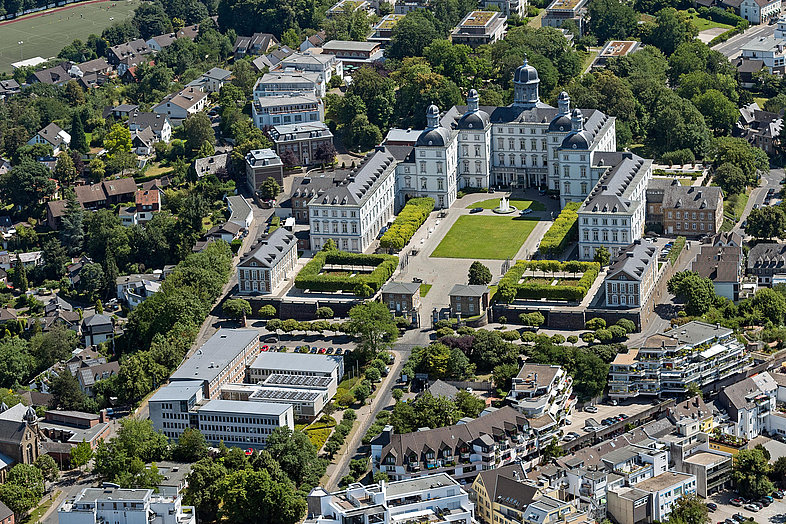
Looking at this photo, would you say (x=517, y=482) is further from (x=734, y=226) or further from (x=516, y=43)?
(x=516, y=43)

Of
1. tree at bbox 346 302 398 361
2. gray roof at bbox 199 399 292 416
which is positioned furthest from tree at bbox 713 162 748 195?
gray roof at bbox 199 399 292 416

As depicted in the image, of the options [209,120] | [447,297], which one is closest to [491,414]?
[447,297]

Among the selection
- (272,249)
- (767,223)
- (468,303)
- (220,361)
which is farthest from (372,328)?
(767,223)

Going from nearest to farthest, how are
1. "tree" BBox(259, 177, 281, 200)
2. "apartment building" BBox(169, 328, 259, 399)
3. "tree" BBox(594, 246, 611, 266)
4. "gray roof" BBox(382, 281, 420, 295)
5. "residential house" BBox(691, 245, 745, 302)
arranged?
"apartment building" BBox(169, 328, 259, 399) < "gray roof" BBox(382, 281, 420, 295) < "residential house" BBox(691, 245, 745, 302) < "tree" BBox(594, 246, 611, 266) < "tree" BBox(259, 177, 281, 200)

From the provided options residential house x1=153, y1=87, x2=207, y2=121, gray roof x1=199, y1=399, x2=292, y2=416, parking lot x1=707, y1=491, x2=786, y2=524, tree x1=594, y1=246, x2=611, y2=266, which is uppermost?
residential house x1=153, y1=87, x2=207, y2=121

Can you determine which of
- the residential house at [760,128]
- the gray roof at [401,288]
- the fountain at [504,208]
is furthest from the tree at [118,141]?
the residential house at [760,128]

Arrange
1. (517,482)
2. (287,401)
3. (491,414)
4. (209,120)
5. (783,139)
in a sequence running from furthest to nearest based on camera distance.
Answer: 1. (209,120)
2. (783,139)
3. (287,401)
4. (491,414)
5. (517,482)

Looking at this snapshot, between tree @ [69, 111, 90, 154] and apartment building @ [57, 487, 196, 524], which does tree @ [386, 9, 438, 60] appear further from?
apartment building @ [57, 487, 196, 524]

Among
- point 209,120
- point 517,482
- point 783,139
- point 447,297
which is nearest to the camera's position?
point 517,482

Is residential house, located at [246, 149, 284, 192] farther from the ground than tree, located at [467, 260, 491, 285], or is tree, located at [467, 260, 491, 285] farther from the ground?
residential house, located at [246, 149, 284, 192]
